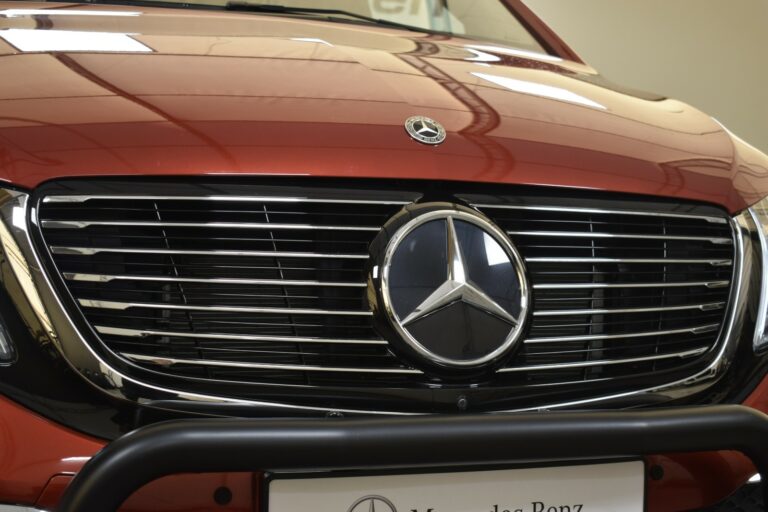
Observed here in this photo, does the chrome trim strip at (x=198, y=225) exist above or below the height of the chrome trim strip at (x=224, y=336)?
above

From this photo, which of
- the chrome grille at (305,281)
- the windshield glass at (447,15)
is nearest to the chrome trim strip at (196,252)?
the chrome grille at (305,281)

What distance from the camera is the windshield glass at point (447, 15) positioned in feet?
7.57

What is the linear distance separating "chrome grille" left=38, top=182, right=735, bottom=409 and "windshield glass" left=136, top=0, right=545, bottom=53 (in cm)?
105

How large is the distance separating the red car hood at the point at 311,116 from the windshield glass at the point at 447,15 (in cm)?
53

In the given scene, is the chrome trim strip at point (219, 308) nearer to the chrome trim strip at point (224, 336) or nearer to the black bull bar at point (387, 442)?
the chrome trim strip at point (224, 336)

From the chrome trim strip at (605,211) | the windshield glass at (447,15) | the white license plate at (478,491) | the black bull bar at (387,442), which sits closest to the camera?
the black bull bar at (387,442)

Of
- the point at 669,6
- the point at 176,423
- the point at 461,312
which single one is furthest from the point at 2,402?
the point at 669,6

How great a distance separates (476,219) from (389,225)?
0.36ft

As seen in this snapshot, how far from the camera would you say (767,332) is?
1433mm

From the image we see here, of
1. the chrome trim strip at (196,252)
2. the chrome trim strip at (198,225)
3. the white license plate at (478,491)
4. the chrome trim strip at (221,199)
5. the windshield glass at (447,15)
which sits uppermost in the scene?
the windshield glass at (447,15)

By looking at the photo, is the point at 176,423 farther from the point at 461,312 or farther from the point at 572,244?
the point at 572,244

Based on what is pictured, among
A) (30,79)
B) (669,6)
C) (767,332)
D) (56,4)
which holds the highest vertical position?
(669,6)

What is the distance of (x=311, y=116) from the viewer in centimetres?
130

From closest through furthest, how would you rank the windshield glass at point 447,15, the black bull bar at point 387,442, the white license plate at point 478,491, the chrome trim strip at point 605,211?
1. the black bull bar at point 387,442
2. the white license plate at point 478,491
3. the chrome trim strip at point 605,211
4. the windshield glass at point 447,15
